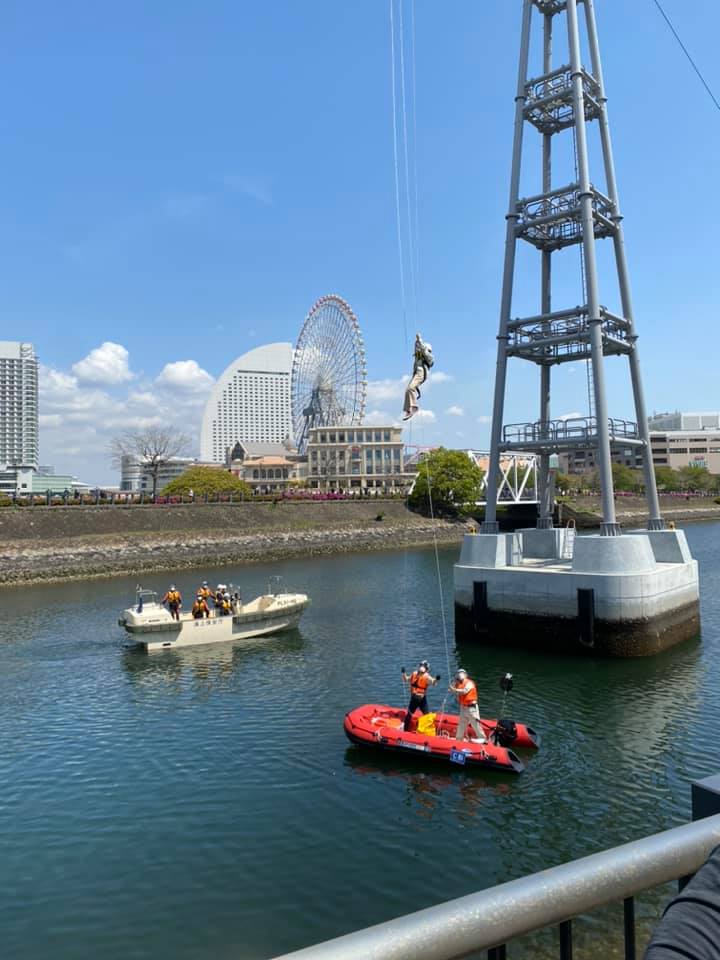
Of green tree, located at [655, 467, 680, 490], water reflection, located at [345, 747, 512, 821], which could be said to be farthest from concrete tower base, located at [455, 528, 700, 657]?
green tree, located at [655, 467, 680, 490]

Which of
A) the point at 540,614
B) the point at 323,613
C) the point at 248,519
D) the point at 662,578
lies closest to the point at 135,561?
the point at 248,519

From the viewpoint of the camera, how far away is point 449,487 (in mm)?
95250

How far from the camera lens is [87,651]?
29.2 m

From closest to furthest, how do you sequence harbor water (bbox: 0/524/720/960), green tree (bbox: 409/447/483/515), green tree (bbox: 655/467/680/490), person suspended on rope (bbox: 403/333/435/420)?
harbor water (bbox: 0/524/720/960)
person suspended on rope (bbox: 403/333/435/420)
green tree (bbox: 409/447/483/515)
green tree (bbox: 655/467/680/490)

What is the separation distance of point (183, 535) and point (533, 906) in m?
66.0

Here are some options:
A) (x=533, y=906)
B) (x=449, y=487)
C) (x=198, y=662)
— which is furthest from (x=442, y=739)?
(x=449, y=487)

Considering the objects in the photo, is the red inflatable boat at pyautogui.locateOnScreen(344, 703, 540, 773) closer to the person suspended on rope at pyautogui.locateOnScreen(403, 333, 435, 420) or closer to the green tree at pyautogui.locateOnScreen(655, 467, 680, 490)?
the person suspended on rope at pyautogui.locateOnScreen(403, 333, 435, 420)

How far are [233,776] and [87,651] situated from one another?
15.9 meters

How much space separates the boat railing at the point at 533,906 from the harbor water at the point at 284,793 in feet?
28.2

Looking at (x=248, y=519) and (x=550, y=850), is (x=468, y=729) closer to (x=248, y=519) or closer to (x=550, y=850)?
(x=550, y=850)

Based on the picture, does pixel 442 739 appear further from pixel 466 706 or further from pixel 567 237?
pixel 567 237

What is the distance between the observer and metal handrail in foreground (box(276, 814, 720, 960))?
7.34 feet

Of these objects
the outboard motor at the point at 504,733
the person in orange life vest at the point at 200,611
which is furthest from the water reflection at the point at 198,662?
the outboard motor at the point at 504,733

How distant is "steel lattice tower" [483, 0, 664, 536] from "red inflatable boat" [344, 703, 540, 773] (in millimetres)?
13292
